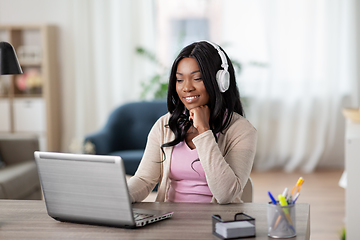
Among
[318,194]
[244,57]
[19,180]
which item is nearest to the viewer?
[19,180]

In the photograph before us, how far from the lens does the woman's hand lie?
1.45m

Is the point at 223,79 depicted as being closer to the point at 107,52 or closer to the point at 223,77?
the point at 223,77

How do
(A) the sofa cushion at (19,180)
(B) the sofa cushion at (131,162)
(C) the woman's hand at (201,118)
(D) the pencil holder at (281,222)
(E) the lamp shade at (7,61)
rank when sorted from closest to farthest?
1. (D) the pencil holder at (281,222)
2. (E) the lamp shade at (7,61)
3. (C) the woman's hand at (201,118)
4. (A) the sofa cushion at (19,180)
5. (B) the sofa cushion at (131,162)

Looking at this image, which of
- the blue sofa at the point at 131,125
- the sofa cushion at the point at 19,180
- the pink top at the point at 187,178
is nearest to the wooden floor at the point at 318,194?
the blue sofa at the point at 131,125

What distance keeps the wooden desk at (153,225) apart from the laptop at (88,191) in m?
0.03

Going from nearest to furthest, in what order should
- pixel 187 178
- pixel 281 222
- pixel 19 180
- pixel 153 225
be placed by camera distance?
pixel 281 222, pixel 153 225, pixel 187 178, pixel 19 180

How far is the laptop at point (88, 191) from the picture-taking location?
Result: 1086 millimetres

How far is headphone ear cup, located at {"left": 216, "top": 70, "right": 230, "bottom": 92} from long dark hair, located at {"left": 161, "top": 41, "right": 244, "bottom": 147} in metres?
0.01

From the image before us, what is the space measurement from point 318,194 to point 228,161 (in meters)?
2.44

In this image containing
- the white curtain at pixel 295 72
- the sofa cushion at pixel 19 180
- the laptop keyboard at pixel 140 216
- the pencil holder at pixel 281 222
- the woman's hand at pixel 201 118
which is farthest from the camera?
the white curtain at pixel 295 72

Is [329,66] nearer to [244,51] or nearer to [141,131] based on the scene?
[244,51]

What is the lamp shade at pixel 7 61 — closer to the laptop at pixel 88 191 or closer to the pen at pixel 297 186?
the laptop at pixel 88 191

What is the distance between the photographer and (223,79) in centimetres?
149

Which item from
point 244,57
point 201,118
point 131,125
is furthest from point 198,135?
point 244,57
